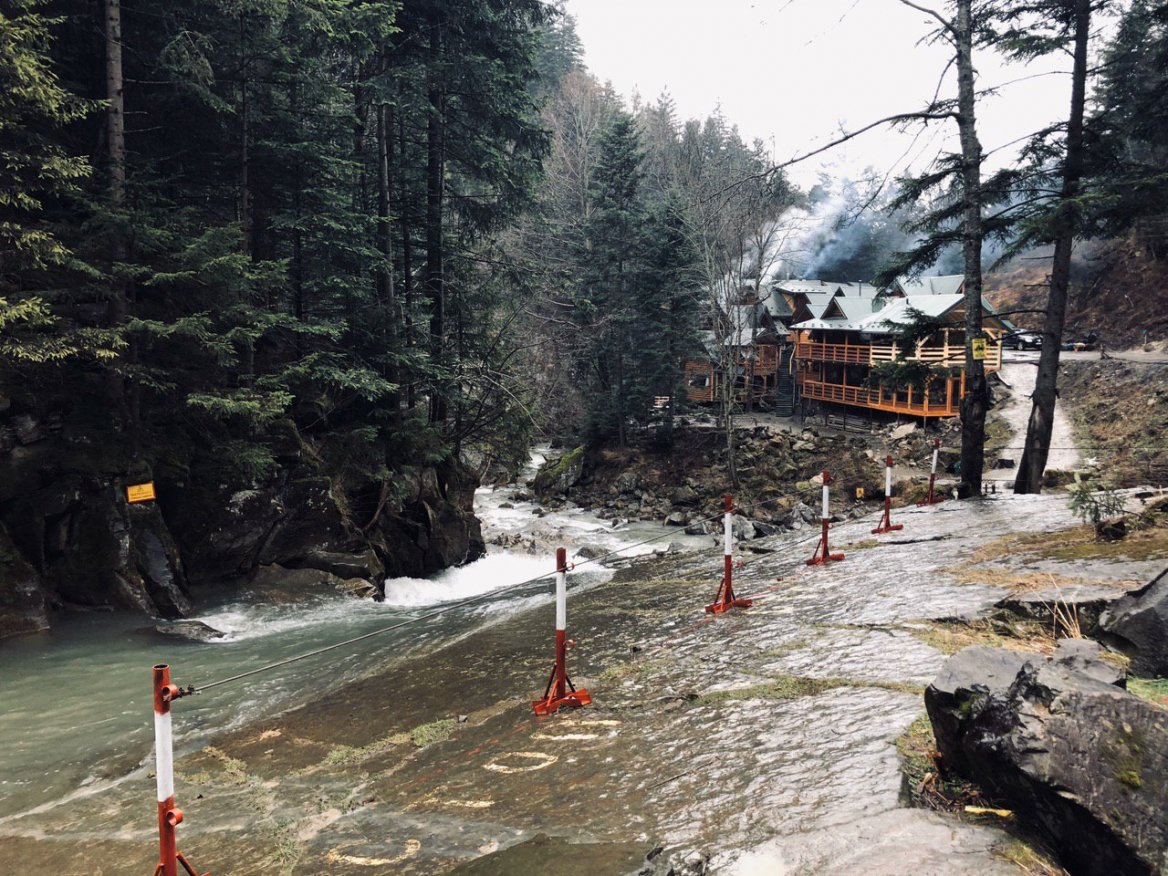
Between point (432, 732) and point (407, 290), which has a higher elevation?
point (407, 290)

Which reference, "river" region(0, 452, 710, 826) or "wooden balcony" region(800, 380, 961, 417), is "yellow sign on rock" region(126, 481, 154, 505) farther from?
"wooden balcony" region(800, 380, 961, 417)

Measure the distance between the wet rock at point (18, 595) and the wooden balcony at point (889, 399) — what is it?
27.5 meters

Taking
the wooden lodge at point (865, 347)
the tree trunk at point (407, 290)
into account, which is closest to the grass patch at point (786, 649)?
the tree trunk at point (407, 290)

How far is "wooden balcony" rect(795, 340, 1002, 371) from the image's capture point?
3283 centimetres

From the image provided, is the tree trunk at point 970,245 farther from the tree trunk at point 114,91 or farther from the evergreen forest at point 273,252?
the tree trunk at point 114,91

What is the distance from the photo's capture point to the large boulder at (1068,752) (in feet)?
8.50

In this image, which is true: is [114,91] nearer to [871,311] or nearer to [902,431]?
[902,431]

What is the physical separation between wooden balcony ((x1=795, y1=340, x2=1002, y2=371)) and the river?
2572 centimetres

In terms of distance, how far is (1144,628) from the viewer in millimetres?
4500

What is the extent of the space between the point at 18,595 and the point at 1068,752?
1225 centimetres

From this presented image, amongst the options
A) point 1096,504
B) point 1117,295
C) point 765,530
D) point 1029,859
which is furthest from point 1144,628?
point 1117,295

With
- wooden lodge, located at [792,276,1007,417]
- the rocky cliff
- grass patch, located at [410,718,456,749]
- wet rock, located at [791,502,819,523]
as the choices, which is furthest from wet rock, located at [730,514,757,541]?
grass patch, located at [410,718,456,749]

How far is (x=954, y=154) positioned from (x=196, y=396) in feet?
47.5

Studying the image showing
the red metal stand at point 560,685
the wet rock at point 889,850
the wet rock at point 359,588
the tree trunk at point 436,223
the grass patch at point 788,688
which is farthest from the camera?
the tree trunk at point 436,223
